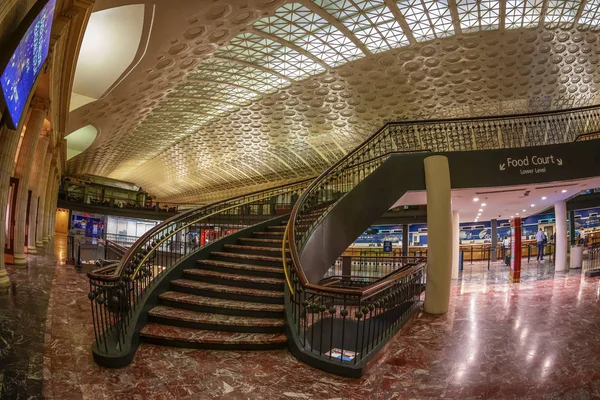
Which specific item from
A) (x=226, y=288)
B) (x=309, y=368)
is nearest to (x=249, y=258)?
(x=226, y=288)

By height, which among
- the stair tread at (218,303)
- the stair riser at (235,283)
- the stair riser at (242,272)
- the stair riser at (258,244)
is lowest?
the stair tread at (218,303)

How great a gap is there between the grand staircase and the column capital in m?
6.17

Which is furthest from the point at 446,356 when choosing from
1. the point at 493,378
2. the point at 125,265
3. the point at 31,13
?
the point at 31,13

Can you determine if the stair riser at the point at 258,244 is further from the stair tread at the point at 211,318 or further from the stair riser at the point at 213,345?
the stair riser at the point at 213,345

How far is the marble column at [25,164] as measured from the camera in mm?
7656

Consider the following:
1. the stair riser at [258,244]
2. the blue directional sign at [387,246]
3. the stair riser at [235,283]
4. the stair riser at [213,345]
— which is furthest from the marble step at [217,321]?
the blue directional sign at [387,246]

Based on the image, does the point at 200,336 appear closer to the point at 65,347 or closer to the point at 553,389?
the point at 65,347

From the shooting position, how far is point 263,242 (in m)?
6.49

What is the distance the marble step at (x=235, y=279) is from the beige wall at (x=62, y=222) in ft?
97.1

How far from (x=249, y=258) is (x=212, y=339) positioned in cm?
200

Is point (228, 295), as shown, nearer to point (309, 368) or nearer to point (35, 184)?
point (309, 368)

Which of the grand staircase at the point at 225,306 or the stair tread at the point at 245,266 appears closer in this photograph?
the grand staircase at the point at 225,306

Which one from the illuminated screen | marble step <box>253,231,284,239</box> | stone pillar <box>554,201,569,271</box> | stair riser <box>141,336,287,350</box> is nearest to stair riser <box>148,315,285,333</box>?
stair riser <box>141,336,287,350</box>

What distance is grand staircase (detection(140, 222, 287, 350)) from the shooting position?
387 centimetres
